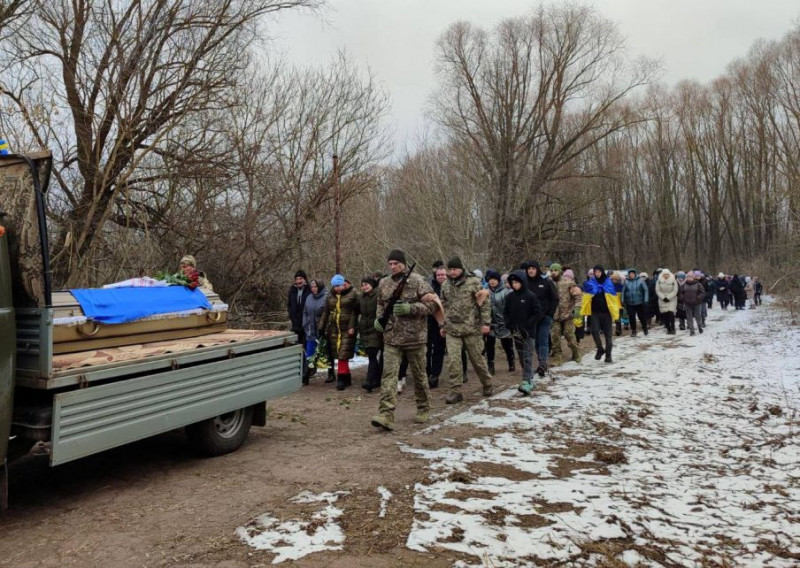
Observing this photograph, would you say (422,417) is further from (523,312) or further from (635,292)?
(635,292)

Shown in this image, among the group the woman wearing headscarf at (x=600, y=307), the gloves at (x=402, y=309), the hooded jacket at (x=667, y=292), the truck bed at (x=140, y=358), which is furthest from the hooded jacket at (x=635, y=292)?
the truck bed at (x=140, y=358)

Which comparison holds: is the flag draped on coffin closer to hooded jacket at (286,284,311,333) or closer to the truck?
the truck

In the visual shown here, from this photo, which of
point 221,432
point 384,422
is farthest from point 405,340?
point 221,432

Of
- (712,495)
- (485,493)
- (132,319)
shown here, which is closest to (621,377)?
(712,495)

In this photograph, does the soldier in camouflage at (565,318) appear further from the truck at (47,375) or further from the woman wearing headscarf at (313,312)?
the truck at (47,375)

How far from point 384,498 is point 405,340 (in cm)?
250

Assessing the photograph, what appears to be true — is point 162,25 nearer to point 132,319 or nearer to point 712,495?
point 132,319

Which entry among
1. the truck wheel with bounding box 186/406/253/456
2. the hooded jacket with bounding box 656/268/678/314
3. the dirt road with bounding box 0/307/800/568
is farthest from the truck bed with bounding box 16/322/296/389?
the hooded jacket with bounding box 656/268/678/314

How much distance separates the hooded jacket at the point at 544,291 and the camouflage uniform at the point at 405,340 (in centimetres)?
300

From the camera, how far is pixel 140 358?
15.0ft

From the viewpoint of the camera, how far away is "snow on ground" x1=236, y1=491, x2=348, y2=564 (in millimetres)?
3602

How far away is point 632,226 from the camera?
44.1 metres

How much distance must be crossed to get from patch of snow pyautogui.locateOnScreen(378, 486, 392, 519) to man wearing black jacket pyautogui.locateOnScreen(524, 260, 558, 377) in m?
5.14

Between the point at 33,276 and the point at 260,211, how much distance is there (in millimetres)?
11571
